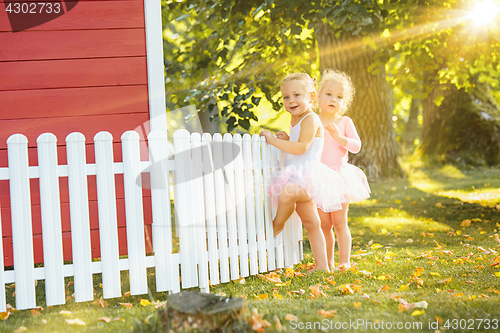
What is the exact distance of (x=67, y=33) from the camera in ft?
12.3

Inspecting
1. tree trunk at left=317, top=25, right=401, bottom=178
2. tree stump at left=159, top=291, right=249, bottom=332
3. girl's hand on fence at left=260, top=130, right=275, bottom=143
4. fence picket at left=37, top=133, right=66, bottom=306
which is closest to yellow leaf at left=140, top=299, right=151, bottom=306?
fence picket at left=37, top=133, right=66, bottom=306

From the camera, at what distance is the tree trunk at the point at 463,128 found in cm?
1141

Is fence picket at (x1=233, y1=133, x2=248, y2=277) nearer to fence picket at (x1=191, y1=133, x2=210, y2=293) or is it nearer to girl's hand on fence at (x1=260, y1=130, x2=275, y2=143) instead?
girl's hand on fence at (x1=260, y1=130, x2=275, y2=143)

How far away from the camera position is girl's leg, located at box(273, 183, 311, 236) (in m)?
3.68

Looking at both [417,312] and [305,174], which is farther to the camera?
[305,174]

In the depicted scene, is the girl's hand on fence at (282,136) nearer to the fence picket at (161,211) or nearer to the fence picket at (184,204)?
the fence picket at (184,204)

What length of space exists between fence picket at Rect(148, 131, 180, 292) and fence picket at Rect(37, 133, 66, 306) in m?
0.64

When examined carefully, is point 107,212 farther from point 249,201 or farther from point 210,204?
point 249,201

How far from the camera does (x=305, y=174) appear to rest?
3.67 meters

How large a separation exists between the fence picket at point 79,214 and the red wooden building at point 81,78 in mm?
831

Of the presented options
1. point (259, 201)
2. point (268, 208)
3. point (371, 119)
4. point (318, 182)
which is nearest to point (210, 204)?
point (259, 201)

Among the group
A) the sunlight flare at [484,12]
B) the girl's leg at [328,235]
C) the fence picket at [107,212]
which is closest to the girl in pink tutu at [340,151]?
the girl's leg at [328,235]

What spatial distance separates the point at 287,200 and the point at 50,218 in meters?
1.84

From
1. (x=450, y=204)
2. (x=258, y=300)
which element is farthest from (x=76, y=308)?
(x=450, y=204)
